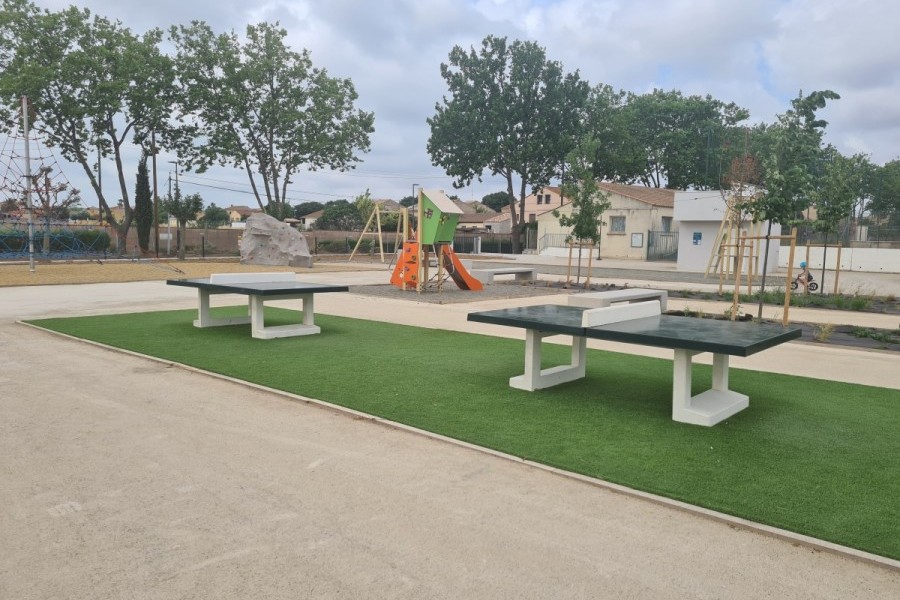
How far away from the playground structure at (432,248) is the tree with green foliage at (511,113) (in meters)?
34.3

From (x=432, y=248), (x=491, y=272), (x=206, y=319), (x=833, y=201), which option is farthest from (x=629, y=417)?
(x=833, y=201)

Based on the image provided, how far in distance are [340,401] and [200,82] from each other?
43.7 m

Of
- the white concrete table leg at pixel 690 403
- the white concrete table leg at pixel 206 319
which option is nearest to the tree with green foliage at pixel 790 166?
the white concrete table leg at pixel 690 403

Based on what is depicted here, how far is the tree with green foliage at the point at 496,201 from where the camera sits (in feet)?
364

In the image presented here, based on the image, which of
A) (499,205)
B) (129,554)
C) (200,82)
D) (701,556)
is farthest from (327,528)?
(499,205)

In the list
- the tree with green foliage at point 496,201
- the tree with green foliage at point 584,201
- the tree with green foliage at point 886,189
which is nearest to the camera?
the tree with green foliage at point 584,201

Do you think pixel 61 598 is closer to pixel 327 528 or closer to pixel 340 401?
pixel 327 528

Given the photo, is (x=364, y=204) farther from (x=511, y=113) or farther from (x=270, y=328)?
(x=270, y=328)

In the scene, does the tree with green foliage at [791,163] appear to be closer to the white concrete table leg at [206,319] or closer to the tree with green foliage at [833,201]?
the tree with green foliage at [833,201]

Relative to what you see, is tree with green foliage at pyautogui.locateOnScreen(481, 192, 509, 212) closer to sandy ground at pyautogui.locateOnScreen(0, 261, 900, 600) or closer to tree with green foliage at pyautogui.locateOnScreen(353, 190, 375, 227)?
tree with green foliage at pyautogui.locateOnScreen(353, 190, 375, 227)

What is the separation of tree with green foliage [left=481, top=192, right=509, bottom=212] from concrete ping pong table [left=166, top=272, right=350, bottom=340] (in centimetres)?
10079

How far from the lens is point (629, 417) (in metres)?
5.84

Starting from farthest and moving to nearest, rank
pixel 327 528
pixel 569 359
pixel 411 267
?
pixel 411 267 → pixel 569 359 → pixel 327 528

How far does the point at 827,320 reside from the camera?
1317 cm
